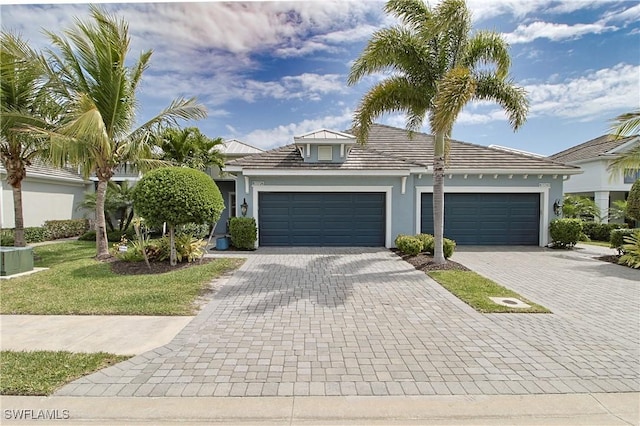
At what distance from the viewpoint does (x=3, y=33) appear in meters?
7.62

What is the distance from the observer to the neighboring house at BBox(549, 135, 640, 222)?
17830 mm

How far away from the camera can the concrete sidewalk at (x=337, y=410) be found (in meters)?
2.75

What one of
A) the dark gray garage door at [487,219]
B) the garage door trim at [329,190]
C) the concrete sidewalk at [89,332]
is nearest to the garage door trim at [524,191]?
the dark gray garage door at [487,219]

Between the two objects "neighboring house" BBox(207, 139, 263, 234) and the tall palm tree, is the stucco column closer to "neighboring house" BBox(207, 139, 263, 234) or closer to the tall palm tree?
"neighboring house" BBox(207, 139, 263, 234)

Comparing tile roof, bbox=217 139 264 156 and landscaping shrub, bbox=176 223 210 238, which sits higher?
tile roof, bbox=217 139 264 156

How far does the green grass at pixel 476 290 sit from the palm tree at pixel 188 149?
10767mm

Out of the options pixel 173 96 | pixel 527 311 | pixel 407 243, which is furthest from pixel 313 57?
pixel 527 311

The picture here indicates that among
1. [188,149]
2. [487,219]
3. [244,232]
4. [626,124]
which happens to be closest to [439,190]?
[487,219]

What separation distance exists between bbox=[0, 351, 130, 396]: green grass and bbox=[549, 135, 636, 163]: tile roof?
80.7ft

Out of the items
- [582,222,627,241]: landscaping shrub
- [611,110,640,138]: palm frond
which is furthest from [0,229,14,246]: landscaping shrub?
[582,222,627,241]: landscaping shrub

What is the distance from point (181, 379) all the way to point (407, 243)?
8.20m

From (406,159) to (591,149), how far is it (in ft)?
53.4

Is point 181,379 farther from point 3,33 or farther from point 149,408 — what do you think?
point 3,33

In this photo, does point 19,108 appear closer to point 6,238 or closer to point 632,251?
point 6,238
